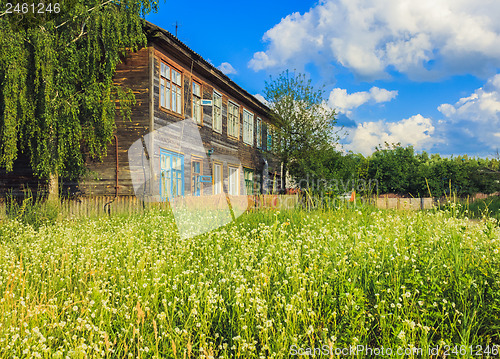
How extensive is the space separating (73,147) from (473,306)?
12.6m

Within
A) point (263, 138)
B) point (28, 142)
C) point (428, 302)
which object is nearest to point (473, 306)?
point (428, 302)

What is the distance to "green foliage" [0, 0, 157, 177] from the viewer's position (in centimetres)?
1135

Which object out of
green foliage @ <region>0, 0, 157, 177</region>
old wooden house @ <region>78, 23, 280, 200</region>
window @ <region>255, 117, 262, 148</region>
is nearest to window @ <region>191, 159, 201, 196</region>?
old wooden house @ <region>78, 23, 280, 200</region>

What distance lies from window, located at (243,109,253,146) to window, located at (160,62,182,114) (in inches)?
298

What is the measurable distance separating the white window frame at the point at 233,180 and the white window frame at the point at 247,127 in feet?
7.73

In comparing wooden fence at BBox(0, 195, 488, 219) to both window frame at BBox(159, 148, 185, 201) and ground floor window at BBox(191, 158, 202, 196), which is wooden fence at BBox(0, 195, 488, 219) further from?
ground floor window at BBox(191, 158, 202, 196)

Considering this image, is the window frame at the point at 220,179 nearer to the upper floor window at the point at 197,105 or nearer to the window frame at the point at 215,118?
the window frame at the point at 215,118

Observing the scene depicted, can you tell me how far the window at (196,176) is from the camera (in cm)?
1627

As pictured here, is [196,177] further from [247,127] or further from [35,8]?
[35,8]

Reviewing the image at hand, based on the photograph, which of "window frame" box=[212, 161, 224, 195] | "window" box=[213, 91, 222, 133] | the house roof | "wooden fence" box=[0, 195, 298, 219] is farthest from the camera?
"window" box=[213, 91, 222, 133]

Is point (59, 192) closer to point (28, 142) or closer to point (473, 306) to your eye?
point (28, 142)

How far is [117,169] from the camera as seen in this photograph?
13.5 metres

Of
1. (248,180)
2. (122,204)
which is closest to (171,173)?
(122,204)

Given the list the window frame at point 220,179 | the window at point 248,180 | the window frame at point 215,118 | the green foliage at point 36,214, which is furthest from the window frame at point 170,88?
the window at point 248,180
